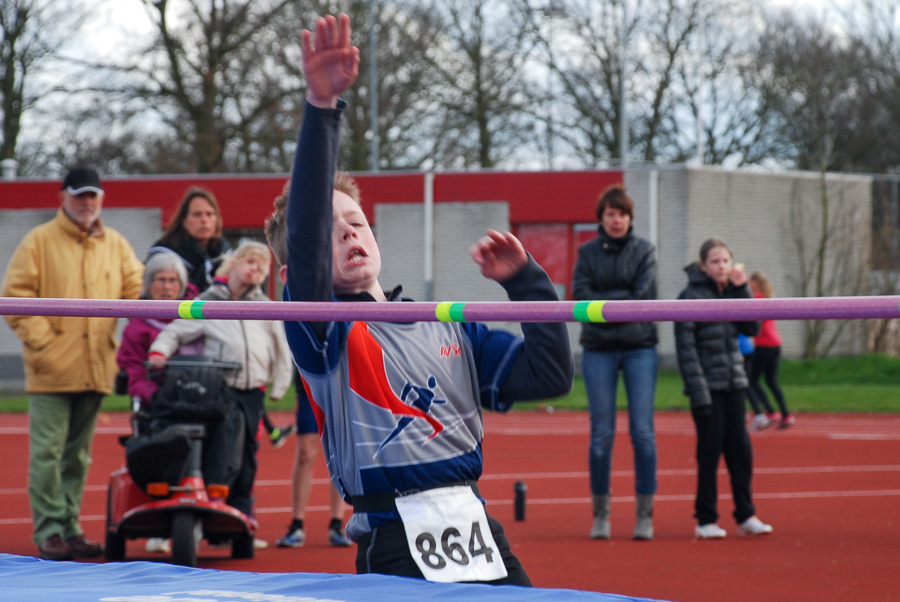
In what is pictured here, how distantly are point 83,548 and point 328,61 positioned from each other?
5007mm

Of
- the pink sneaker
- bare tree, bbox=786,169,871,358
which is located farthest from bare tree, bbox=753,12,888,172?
the pink sneaker

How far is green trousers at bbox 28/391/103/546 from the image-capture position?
263 inches

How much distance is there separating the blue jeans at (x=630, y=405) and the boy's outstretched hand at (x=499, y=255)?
15.3 ft

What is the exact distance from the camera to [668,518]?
8383mm

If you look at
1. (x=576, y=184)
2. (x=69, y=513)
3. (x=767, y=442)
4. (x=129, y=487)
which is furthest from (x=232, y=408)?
(x=576, y=184)

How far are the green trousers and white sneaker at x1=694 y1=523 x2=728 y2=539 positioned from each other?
3.95 metres

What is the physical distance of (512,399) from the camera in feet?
9.06

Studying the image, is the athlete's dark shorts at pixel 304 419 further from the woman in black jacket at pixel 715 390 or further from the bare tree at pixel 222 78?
the bare tree at pixel 222 78

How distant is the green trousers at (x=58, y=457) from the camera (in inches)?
263

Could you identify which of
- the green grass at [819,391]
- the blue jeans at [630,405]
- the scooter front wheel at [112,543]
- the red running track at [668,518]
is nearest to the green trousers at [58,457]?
the red running track at [668,518]

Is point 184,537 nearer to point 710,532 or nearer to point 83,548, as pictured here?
point 83,548

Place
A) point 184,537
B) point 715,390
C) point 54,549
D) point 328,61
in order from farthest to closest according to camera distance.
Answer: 1. point 715,390
2. point 54,549
3. point 184,537
4. point 328,61

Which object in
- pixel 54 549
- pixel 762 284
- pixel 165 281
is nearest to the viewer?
pixel 54 549

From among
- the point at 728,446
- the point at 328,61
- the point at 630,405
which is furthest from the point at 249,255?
the point at 328,61
